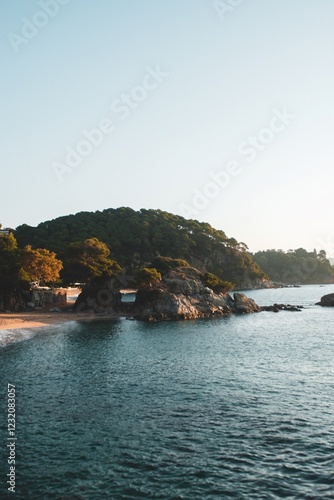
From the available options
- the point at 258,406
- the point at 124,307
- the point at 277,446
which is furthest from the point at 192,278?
the point at 277,446

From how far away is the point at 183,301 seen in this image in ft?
344

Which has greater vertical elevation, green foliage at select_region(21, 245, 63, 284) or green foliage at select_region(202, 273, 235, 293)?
green foliage at select_region(21, 245, 63, 284)

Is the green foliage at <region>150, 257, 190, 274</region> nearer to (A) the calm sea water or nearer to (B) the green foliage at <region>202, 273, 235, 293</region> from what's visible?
(B) the green foliage at <region>202, 273, 235, 293</region>

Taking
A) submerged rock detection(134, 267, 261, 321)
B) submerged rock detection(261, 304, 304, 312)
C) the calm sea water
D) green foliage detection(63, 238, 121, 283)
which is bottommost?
the calm sea water

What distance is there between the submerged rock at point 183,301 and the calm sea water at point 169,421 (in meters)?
37.3

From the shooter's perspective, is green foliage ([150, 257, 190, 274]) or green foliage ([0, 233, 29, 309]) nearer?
green foliage ([0, 233, 29, 309])

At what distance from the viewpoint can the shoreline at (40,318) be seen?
259 feet

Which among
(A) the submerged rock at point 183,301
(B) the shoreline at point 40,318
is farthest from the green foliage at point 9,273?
(A) the submerged rock at point 183,301

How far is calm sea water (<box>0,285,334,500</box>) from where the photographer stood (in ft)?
73.1

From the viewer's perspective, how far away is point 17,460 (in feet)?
81.2

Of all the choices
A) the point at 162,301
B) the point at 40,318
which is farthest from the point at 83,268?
the point at 40,318

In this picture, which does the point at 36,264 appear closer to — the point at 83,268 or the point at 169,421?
the point at 83,268

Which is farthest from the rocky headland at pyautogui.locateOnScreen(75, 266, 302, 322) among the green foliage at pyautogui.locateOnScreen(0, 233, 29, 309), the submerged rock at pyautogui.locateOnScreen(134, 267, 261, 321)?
the green foliage at pyautogui.locateOnScreen(0, 233, 29, 309)

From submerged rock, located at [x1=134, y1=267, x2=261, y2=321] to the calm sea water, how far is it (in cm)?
3728
